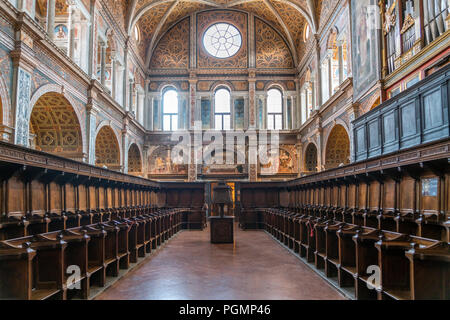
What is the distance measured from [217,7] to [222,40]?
2429 millimetres

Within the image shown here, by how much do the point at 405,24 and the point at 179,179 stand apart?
18.7m

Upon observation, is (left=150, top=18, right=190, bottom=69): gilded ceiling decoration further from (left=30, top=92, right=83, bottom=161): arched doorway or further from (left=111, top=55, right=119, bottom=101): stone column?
(left=30, top=92, right=83, bottom=161): arched doorway

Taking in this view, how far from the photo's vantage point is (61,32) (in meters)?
16.0

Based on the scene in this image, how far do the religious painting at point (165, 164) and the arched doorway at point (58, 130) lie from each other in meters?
11.6

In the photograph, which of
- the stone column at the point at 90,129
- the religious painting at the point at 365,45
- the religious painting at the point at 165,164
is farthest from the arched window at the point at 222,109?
the religious painting at the point at 365,45

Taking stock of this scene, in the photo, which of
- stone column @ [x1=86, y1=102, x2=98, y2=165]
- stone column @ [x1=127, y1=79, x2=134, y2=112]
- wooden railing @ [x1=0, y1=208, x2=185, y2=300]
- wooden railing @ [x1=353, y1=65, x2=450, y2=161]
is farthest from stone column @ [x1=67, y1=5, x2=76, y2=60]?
wooden railing @ [x1=353, y1=65, x2=450, y2=161]

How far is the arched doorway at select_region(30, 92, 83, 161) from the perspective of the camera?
13.8m

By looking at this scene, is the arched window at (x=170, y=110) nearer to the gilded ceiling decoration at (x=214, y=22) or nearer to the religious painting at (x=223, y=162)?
the gilded ceiling decoration at (x=214, y=22)

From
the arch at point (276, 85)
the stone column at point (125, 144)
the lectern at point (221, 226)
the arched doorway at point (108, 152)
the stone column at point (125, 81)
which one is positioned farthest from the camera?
the arch at point (276, 85)

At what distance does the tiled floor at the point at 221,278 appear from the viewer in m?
5.43

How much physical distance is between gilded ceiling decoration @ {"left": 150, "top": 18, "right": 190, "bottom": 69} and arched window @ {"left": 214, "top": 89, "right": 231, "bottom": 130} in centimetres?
346

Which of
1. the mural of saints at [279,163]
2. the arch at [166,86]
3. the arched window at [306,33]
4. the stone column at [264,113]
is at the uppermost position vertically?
the arched window at [306,33]
